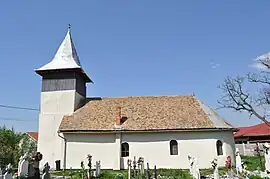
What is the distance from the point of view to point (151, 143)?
2728cm

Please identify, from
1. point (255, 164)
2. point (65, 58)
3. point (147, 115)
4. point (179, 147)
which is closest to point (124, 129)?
point (147, 115)

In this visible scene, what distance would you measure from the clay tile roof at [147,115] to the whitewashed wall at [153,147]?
2.55ft

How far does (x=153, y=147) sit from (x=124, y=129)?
10.3 ft

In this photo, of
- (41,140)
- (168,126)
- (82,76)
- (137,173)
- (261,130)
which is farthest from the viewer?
(261,130)

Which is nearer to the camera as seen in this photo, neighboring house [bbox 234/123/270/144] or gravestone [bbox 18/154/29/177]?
gravestone [bbox 18/154/29/177]

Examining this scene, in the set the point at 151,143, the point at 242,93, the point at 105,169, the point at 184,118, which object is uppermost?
the point at 242,93

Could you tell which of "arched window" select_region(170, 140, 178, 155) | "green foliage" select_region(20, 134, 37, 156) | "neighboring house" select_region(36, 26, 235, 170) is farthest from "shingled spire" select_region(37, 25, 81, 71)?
"arched window" select_region(170, 140, 178, 155)

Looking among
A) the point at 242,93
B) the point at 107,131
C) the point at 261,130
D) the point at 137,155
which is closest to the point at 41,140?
the point at 107,131

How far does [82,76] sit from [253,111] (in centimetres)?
1855

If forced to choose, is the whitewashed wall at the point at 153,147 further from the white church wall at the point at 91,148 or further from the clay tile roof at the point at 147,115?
the clay tile roof at the point at 147,115

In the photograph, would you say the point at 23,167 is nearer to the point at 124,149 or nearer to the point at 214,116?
the point at 124,149

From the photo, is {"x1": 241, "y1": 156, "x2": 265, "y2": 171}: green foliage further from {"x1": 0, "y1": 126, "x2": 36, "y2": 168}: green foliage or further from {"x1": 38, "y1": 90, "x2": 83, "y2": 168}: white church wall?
{"x1": 0, "y1": 126, "x2": 36, "y2": 168}: green foliage

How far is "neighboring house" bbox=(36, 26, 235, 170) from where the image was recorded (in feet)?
88.2

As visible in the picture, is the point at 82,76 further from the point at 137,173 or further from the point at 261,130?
the point at 261,130
